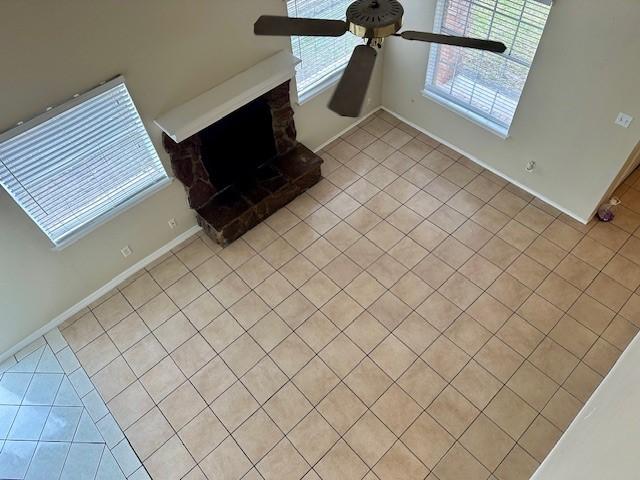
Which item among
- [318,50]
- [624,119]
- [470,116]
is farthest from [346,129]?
[624,119]

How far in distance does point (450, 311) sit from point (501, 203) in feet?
4.98

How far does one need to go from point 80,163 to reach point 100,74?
0.74 metres

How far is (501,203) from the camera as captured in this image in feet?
16.9

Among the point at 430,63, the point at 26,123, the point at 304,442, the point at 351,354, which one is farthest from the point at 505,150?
the point at 26,123

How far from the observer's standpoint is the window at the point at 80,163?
345 cm

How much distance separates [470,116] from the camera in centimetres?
521

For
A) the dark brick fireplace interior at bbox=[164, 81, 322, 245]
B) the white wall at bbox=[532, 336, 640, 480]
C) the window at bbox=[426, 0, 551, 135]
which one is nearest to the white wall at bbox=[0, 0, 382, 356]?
the dark brick fireplace interior at bbox=[164, 81, 322, 245]

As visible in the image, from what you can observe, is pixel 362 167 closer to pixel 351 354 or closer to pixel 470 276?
pixel 470 276

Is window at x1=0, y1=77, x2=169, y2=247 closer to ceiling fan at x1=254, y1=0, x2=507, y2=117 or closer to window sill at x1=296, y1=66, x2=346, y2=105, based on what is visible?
window sill at x1=296, y1=66, x2=346, y2=105

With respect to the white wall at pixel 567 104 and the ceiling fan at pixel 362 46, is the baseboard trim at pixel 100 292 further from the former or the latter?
the ceiling fan at pixel 362 46

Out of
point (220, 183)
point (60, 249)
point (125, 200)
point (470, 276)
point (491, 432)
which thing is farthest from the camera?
point (220, 183)

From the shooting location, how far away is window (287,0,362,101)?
459cm

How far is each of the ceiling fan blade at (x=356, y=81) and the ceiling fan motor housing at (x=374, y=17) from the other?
74 millimetres

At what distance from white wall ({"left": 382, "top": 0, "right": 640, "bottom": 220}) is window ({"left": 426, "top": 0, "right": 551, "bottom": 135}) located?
0.34 feet
